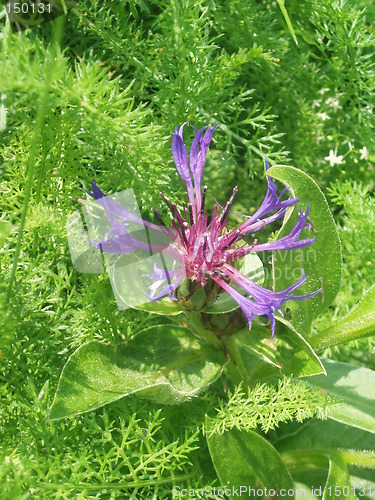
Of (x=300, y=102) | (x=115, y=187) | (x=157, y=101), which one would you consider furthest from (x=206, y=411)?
(x=300, y=102)

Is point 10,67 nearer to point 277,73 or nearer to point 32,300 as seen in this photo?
point 32,300

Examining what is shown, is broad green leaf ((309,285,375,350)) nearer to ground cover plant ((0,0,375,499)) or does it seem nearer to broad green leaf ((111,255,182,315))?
ground cover plant ((0,0,375,499))

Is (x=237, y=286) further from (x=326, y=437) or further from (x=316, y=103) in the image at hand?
(x=316, y=103)

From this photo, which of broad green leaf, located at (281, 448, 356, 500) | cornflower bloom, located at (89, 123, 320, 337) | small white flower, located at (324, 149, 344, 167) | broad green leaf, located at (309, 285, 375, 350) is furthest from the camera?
small white flower, located at (324, 149, 344, 167)

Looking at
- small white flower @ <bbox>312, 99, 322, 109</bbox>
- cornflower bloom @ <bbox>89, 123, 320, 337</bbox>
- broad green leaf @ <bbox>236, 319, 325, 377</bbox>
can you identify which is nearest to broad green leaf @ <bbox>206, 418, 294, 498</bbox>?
broad green leaf @ <bbox>236, 319, 325, 377</bbox>

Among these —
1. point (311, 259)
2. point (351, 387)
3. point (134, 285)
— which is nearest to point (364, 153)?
point (311, 259)

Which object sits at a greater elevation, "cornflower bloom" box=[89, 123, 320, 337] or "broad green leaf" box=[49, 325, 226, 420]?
"cornflower bloom" box=[89, 123, 320, 337]
